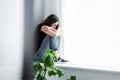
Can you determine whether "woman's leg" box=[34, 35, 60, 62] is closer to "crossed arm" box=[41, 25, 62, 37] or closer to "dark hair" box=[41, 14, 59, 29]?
"crossed arm" box=[41, 25, 62, 37]

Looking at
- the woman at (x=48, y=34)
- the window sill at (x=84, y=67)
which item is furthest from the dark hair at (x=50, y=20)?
the window sill at (x=84, y=67)

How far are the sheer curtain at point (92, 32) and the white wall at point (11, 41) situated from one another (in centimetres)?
137

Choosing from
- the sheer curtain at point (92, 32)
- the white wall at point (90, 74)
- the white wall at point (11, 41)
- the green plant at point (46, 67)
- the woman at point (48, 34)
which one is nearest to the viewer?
the white wall at point (11, 41)

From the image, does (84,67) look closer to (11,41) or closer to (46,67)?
(46,67)

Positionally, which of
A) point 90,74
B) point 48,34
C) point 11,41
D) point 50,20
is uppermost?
point 50,20

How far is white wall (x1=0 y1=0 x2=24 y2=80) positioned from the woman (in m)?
1.23

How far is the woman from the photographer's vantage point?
88.6 inches

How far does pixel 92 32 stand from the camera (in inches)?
88.0

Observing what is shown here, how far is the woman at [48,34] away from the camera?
225 centimetres

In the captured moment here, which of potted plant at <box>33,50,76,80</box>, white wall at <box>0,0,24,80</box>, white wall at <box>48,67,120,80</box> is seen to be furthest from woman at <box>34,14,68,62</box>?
white wall at <box>0,0,24,80</box>

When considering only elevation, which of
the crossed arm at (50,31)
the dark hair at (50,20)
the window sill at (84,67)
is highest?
the dark hair at (50,20)

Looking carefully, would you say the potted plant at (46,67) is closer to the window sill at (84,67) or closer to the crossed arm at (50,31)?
the window sill at (84,67)

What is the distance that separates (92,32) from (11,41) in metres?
1.41

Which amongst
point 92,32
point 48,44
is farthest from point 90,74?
point 48,44
